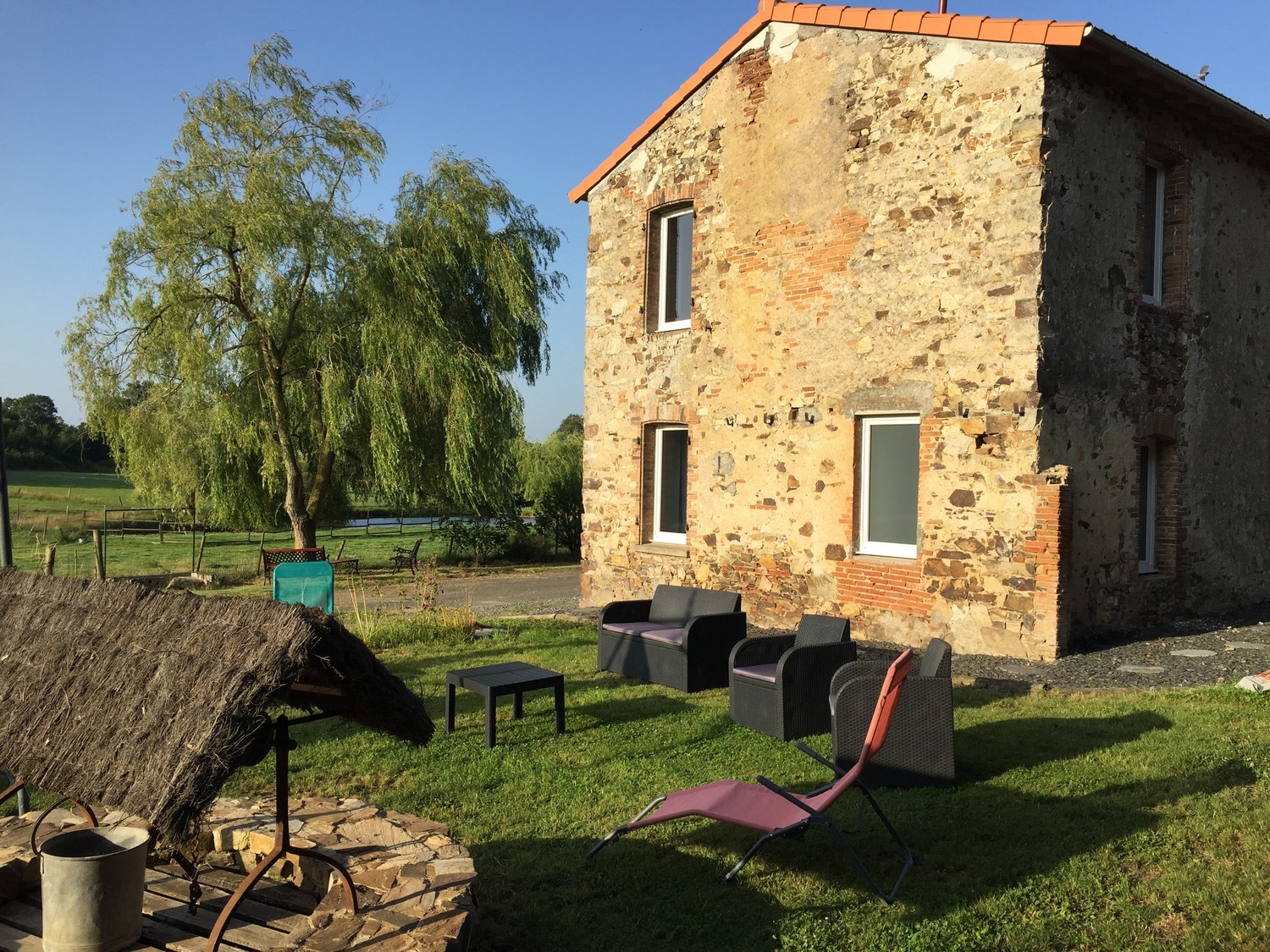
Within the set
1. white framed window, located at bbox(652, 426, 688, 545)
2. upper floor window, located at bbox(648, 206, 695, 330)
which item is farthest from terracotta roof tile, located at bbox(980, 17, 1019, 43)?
white framed window, located at bbox(652, 426, 688, 545)

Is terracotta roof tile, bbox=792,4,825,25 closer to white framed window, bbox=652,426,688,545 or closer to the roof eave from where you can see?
the roof eave

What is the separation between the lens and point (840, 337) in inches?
418

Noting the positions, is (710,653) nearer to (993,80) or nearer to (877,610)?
(877,610)

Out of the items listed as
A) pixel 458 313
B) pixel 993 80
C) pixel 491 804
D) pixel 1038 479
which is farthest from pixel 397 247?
pixel 491 804

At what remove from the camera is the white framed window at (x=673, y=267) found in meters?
12.7

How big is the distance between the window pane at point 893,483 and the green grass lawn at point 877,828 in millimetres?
2817

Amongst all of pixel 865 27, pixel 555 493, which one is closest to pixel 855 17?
pixel 865 27

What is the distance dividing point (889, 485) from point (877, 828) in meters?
5.78

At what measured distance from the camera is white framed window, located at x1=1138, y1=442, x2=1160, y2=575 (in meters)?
10.9

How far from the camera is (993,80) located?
9.41 meters

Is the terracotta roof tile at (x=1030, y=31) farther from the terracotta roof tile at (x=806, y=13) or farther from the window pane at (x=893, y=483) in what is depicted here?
the window pane at (x=893, y=483)

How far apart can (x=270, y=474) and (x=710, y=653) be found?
11.6 m

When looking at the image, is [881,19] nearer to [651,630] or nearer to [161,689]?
[651,630]

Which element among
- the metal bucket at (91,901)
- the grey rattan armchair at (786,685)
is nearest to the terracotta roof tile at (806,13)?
the grey rattan armchair at (786,685)
